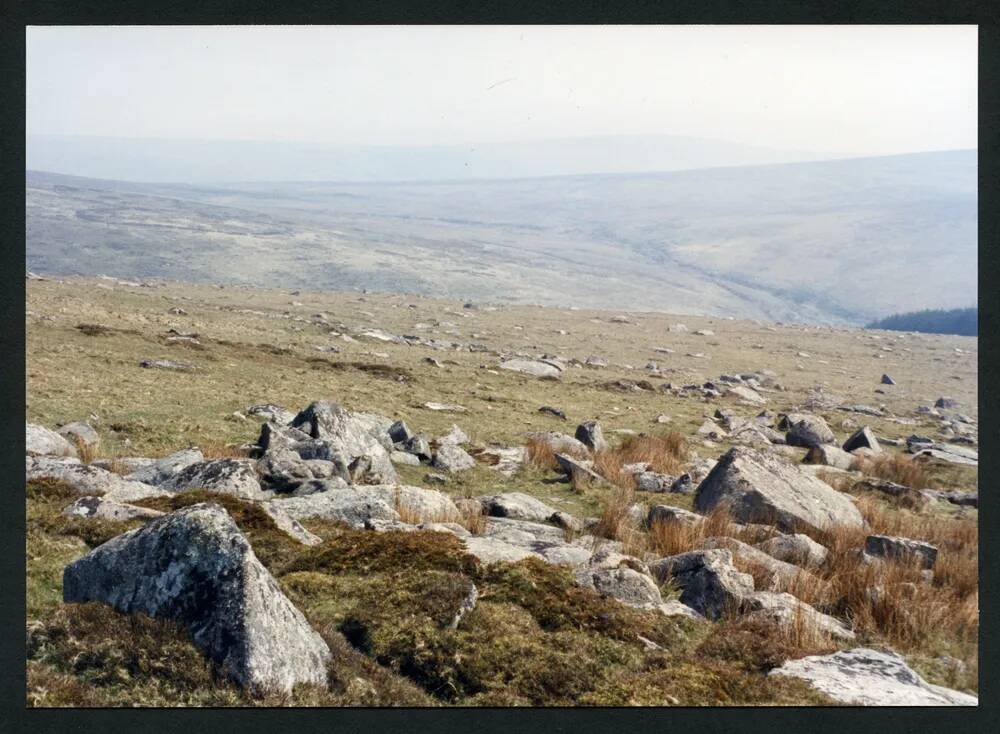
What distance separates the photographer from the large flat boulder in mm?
13367

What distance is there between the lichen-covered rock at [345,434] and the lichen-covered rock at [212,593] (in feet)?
22.5

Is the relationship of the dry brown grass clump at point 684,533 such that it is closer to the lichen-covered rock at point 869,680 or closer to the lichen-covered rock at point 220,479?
the lichen-covered rock at point 869,680

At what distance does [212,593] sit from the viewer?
7684 millimetres

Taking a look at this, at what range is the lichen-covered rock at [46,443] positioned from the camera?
13.2m

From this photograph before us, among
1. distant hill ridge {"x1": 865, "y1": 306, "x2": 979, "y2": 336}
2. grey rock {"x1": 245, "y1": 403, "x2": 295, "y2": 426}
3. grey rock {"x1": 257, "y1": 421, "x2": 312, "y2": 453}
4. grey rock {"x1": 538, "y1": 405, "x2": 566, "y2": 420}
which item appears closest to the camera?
grey rock {"x1": 257, "y1": 421, "x2": 312, "y2": 453}

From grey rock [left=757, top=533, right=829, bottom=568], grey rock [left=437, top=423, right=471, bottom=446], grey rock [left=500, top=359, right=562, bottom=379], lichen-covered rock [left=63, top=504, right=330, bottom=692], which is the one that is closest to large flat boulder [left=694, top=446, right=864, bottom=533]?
grey rock [left=757, top=533, right=829, bottom=568]

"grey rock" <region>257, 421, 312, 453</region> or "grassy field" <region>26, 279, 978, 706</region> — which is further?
"grey rock" <region>257, 421, 312, 453</region>

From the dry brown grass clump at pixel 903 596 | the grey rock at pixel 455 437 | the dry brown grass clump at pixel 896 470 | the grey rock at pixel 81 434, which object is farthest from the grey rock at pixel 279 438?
the dry brown grass clump at pixel 896 470

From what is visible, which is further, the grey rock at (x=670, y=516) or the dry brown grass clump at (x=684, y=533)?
the grey rock at (x=670, y=516)

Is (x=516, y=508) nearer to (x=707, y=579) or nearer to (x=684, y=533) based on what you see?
(x=684, y=533)

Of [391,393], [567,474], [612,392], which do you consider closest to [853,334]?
Answer: [612,392]

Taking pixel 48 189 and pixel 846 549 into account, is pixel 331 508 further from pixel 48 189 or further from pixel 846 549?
pixel 48 189

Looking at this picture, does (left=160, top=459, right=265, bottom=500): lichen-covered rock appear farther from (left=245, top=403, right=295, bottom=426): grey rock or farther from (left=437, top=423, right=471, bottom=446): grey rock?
(left=437, top=423, right=471, bottom=446): grey rock

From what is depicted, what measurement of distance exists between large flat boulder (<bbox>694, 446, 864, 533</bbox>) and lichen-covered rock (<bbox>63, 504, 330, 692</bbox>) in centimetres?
774
